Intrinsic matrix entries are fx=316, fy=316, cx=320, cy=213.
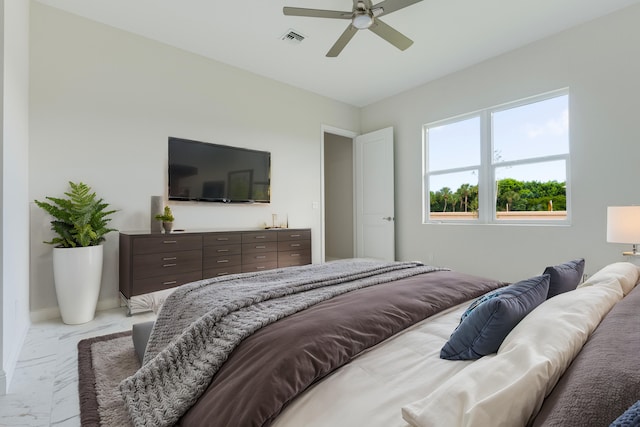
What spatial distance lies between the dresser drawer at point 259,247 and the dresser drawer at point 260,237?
37mm

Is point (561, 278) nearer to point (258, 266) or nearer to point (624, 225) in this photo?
point (624, 225)

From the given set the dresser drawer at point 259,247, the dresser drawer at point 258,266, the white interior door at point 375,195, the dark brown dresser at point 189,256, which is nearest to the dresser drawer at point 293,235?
the dark brown dresser at point 189,256

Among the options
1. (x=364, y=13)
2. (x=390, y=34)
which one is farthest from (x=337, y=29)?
(x=364, y=13)

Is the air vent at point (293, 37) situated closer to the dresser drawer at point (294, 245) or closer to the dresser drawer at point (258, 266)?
the dresser drawer at point (294, 245)

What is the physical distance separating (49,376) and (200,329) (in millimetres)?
1436

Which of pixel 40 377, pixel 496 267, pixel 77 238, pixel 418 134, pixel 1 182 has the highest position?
pixel 418 134

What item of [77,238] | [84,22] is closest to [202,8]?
[84,22]

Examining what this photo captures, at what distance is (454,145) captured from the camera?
14.4 ft

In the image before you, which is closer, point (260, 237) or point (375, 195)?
point (260, 237)

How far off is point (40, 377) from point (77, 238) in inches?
50.1

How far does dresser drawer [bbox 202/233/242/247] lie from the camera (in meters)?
3.35

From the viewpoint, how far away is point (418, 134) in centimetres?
472

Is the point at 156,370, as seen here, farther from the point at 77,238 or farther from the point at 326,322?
the point at 77,238

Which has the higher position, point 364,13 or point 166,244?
point 364,13
